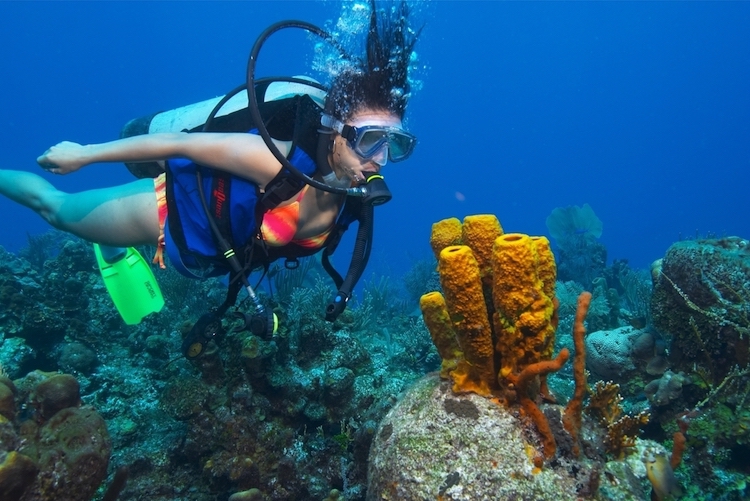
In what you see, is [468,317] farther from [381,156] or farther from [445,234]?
[381,156]

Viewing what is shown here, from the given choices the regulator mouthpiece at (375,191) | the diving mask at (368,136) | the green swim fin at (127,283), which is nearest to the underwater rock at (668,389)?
the regulator mouthpiece at (375,191)

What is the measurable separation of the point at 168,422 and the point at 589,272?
38.2ft

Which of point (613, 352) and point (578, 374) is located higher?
point (613, 352)

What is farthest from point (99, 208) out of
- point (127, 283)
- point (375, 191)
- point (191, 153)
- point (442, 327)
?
point (442, 327)

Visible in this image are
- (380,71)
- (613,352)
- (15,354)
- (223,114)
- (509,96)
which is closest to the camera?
(380,71)

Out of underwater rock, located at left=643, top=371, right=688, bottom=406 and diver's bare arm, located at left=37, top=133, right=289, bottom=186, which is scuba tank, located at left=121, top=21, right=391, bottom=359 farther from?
underwater rock, located at left=643, top=371, right=688, bottom=406

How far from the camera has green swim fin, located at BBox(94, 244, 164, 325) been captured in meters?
4.25

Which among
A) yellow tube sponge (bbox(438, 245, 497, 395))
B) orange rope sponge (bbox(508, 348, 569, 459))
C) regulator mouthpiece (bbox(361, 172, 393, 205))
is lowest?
orange rope sponge (bbox(508, 348, 569, 459))

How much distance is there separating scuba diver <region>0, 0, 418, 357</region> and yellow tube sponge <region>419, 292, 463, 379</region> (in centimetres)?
83

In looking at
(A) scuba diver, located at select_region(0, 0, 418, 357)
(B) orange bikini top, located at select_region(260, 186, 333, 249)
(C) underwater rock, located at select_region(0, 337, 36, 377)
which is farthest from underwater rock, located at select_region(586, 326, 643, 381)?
(C) underwater rock, located at select_region(0, 337, 36, 377)

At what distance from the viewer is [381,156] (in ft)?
9.75

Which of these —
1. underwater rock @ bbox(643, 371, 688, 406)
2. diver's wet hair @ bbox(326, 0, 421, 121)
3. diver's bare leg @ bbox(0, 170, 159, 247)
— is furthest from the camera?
underwater rock @ bbox(643, 371, 688, 406)

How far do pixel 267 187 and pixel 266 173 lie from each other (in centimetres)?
11

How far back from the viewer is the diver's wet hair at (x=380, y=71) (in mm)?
2820
